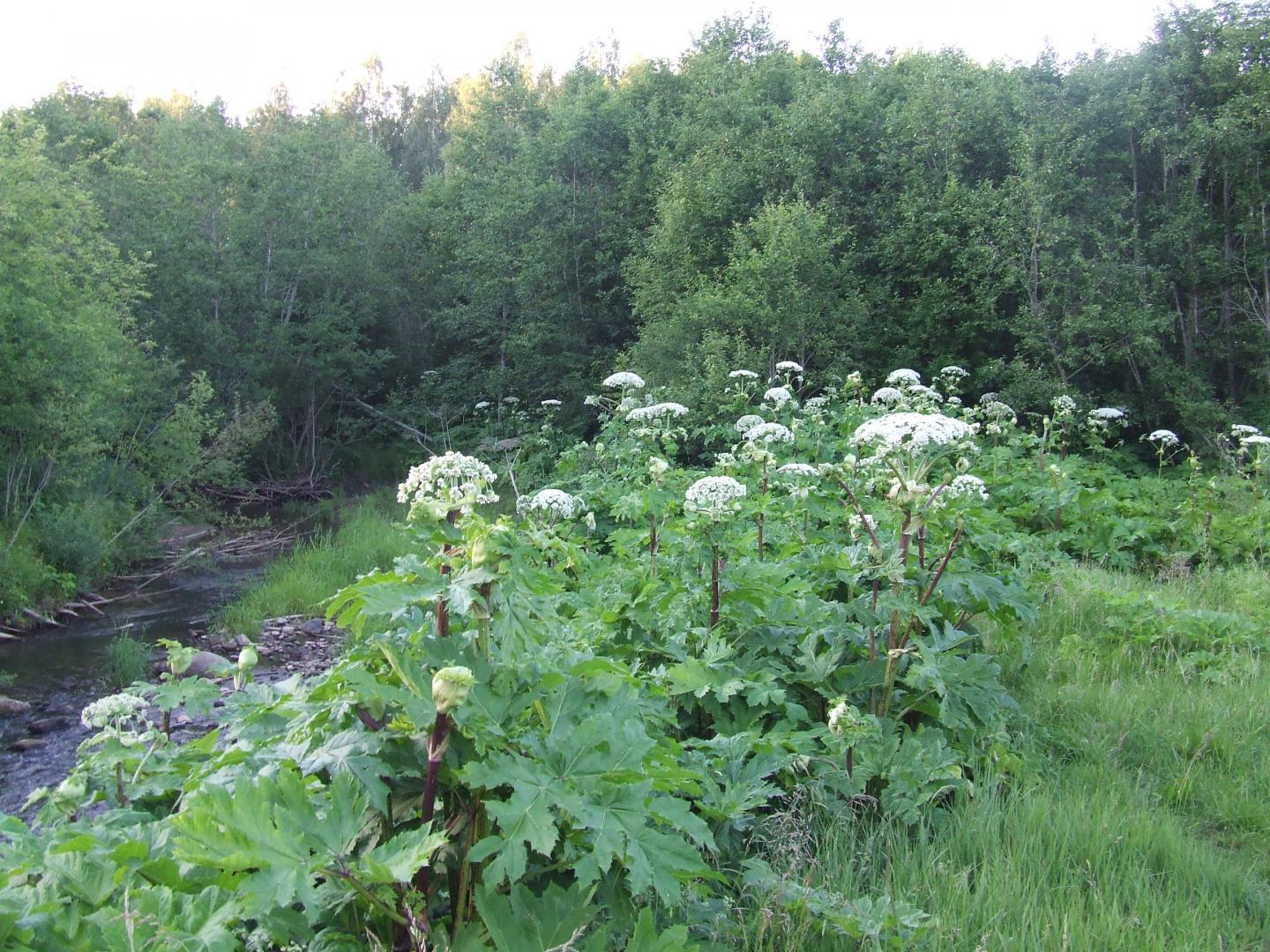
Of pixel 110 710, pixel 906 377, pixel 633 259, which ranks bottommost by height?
pixel 110 710

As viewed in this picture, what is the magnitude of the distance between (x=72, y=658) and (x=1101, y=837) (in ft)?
33.3

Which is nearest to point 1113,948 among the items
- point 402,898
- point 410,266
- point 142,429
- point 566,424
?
point 402,898

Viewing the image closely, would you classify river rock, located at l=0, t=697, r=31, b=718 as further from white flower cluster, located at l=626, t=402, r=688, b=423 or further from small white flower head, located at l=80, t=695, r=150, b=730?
small white flower head, located at l=80, t=695, r=150, b=730

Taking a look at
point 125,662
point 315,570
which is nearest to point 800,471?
point 125,662

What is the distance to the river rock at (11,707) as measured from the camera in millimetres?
7910

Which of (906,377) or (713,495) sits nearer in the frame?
(713,495)

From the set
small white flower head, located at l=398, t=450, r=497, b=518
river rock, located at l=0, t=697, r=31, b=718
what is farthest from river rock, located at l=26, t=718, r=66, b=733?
small white flower head, located at l=398, t=450, r=497, b=518

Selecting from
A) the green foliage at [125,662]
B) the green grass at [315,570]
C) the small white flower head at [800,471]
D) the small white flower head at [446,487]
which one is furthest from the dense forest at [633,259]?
the small white flower head at [446,487]

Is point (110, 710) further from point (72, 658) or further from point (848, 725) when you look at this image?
point (72, 658)

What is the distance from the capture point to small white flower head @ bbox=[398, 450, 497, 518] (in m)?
2.02

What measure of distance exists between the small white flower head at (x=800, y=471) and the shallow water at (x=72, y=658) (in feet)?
16.3

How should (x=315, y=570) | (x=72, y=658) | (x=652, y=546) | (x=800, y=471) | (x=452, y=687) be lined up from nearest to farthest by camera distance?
(x=452, y=687)
(x=652, y=546)
(x=800, y=471)
(x=72, y=658)
(x=315, y=570)

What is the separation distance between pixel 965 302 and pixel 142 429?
47.3 ft

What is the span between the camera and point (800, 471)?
5.33 metres
